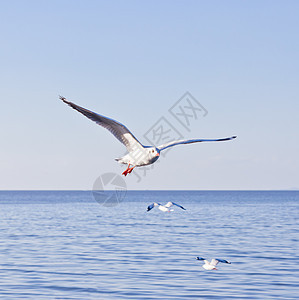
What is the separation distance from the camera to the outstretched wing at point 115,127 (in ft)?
51.5

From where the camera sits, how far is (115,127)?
645 inches

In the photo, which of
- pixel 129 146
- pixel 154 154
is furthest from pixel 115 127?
pixel 154 154

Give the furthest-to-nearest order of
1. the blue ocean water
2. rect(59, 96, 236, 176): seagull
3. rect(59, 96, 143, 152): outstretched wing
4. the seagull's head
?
1. the blue ocean water
2. the seagull's head
3. rect(59, 96, 236, 176): seagull
4. rect(59, 96, 143, 152): outstretched wing

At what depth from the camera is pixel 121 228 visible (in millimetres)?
54125

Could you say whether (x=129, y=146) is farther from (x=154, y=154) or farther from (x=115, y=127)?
(x=154, y=154)

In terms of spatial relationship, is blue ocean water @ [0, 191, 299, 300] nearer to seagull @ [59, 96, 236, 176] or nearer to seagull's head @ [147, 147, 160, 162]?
seagull @ [59, 96, 236, 176]

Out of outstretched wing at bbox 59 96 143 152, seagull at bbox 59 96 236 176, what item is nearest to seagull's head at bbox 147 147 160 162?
seagull at bbox 59 96 236 176

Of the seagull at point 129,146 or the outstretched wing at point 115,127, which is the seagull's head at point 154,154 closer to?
A: the seagull at point 129,146

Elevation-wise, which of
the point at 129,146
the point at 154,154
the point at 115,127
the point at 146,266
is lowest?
the point at 146,266

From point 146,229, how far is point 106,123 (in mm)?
37332

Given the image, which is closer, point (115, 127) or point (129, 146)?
point (115, 127)

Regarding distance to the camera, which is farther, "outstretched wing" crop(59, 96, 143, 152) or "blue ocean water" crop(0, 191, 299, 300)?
"blue ocean water" crop(0, 191, 299, 300)

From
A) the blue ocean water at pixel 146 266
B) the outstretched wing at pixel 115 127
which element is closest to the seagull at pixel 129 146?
the outstretched wing at pixel 115 127

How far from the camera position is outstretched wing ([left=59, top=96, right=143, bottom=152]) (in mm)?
15684
